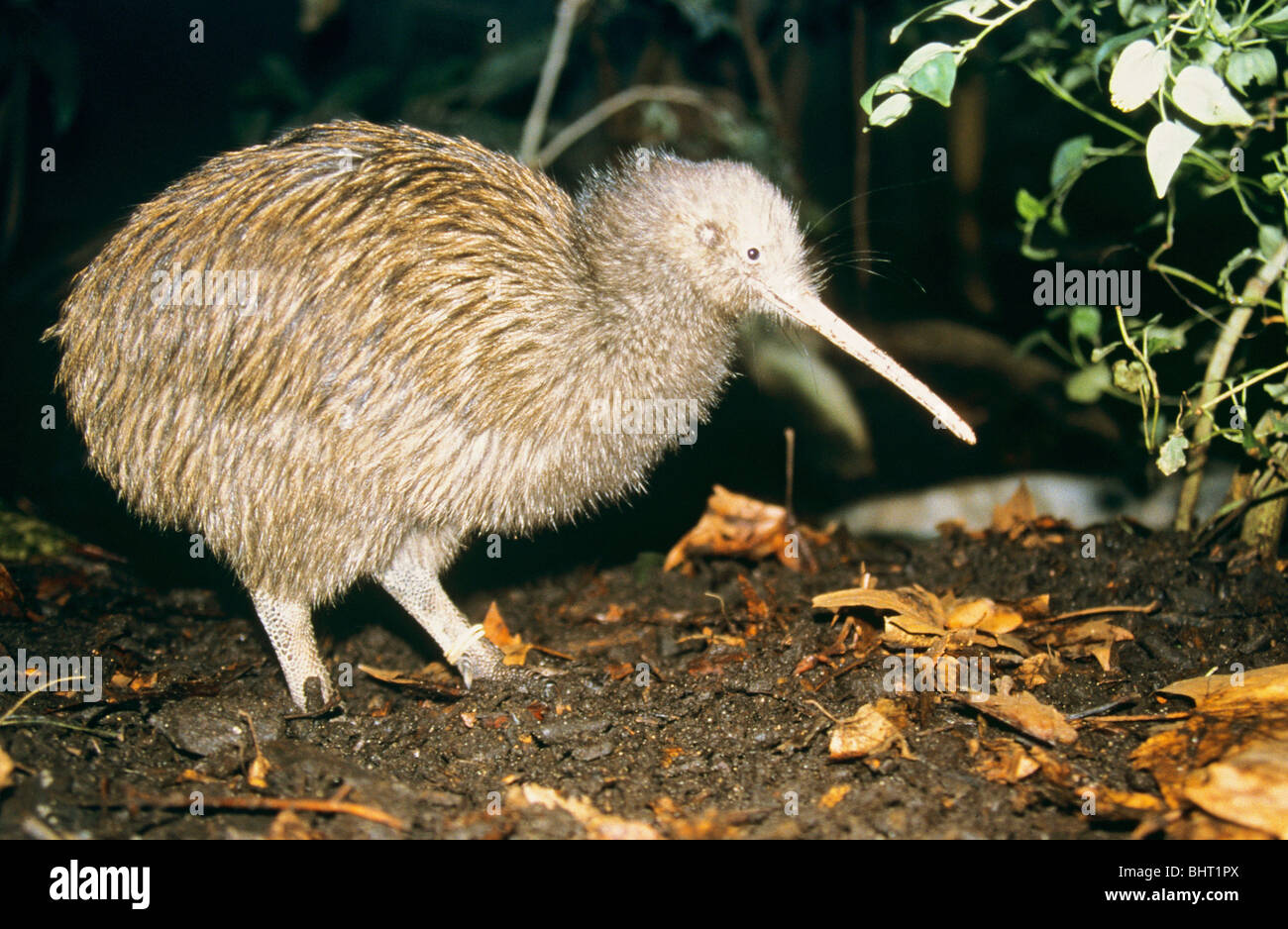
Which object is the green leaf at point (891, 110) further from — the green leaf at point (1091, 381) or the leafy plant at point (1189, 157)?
the green leaf at point (1091, 381)

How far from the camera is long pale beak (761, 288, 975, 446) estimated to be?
10.1 feet

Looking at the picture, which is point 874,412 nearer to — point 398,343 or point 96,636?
point 398,343

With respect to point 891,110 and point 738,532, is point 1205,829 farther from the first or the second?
point 738,532

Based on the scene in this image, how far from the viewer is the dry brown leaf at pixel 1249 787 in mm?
2230

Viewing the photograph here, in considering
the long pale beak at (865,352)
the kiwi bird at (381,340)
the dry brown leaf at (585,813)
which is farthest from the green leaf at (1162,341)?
the dry brown leaf at (585,813)

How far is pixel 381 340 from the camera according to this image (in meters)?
3.15

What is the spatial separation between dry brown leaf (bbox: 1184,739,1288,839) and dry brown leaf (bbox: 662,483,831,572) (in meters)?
2.09

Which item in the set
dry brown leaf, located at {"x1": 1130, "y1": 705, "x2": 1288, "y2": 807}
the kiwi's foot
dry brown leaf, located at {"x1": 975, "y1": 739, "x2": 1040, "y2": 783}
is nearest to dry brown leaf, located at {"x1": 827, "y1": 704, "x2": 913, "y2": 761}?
dry brown leaf, located at {"x1": 975, "y1": 739, "x2": 1040, "y2": 783}

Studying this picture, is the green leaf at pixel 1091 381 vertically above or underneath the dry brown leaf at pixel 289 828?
above

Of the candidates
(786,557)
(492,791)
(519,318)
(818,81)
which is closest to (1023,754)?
(492,791)

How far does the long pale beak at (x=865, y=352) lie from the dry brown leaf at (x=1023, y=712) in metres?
0.75

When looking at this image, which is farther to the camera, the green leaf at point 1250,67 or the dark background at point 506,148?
the dark background at point 506,148

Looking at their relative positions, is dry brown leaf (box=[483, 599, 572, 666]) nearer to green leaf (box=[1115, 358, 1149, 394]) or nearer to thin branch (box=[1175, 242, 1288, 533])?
green leaf (box=[1115, 358, 1149, 394])

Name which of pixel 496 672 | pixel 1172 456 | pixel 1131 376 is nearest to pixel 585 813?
pixel 496 672
